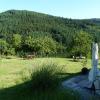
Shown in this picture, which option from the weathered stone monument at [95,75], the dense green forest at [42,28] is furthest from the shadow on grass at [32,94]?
the dense green forest at [42,28]

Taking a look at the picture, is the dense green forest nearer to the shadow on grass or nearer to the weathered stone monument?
the shadow on grass

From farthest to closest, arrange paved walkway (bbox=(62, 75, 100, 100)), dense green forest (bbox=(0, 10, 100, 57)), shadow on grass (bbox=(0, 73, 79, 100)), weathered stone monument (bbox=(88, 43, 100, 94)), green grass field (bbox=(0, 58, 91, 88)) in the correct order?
dense green forest (bbox=(0, 10, 100, 57)) → green grass field (bbox=(0, 58, 91, 88)) → weathered stone monument (bbox=(88, 43, 100, 94)) → paved walkway (bbox=(62, 75, 100, 100)) → shadow on grass (bbox=(0, 73, 79, 100))

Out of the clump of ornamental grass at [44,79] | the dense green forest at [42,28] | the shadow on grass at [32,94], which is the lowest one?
the shadow on grass at [32,94]

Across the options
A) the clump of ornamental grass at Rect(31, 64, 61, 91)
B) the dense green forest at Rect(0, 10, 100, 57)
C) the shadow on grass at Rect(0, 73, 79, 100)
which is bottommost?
the shadow on grass at Rect(0, 73, 79, 100)

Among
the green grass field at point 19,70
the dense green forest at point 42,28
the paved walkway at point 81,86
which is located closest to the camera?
the paved walkway at point 81,86

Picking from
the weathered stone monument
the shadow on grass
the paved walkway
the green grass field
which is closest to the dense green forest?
the green grass field

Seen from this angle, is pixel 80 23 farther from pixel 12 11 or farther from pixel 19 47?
pixel 19 47

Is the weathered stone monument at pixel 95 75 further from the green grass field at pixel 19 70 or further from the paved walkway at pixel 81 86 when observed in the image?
the green grass field at pixel 19 70

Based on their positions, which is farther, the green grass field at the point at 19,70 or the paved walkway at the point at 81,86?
the green grass field at the point at 19,70

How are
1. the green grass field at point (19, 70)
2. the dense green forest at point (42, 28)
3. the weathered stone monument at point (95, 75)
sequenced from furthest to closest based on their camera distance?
the dense green forest at point (42, 28)
the green grass field at point (19, 70)
the weathered stone monument at point (95, 75)

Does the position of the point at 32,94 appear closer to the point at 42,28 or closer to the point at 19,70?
the point at 19,70

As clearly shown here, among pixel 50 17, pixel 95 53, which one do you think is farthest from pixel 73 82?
pixel 50 17

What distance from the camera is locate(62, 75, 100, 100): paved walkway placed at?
7047 mm

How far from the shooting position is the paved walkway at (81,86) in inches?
277
